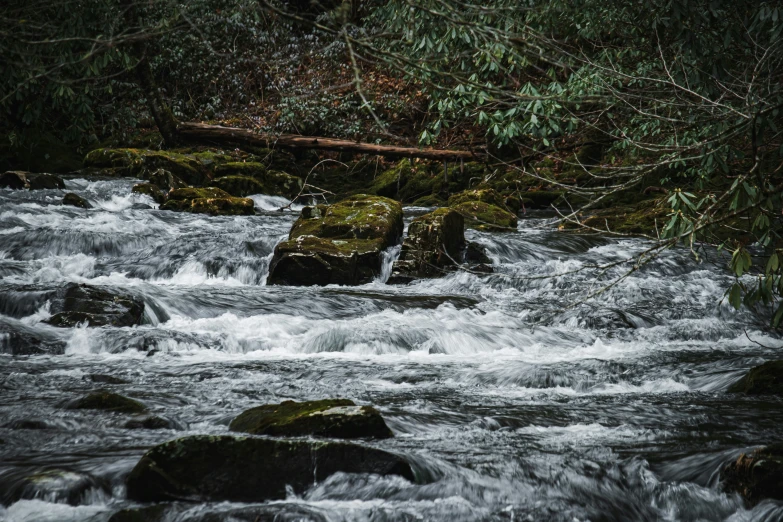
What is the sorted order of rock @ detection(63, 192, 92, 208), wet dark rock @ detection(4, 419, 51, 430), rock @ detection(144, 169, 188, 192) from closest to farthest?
wet dark rock @ detection(4, 419, 51, 430) → rock @ detection(63, 192, 92, 208) → rock @ detection(144, 169, 188, 192)

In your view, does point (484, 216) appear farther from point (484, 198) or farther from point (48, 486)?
point (48, 486)

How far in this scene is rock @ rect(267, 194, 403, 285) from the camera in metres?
9.66

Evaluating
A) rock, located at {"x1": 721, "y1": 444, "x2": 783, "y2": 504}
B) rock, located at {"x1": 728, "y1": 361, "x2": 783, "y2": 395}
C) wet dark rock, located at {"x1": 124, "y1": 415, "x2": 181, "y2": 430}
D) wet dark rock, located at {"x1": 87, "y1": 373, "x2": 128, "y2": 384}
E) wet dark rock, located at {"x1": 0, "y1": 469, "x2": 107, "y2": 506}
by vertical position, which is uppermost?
rock, located at {"x1": 721, "y1": 444, "x2": 783, "y2": 504}

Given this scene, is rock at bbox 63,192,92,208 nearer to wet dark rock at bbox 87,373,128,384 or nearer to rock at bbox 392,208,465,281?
rock at bbox 392,208,465,281

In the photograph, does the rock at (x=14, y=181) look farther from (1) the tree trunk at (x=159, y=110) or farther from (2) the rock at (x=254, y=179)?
(1) the tree trunk at (x=159, y=110)

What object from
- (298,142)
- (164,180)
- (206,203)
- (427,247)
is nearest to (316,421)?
(427,247)

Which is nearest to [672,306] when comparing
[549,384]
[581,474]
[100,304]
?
[549,384]

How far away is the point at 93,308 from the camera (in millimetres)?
7301

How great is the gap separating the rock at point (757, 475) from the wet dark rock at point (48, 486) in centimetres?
315

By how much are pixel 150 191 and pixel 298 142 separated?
4.14 metres

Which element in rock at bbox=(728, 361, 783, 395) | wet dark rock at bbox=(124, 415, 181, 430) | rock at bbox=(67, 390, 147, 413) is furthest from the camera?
rock at bbox=(728, 361, 783, 395)

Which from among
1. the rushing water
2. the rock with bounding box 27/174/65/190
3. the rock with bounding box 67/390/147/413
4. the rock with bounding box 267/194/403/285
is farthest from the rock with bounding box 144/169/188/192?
the rock with bounding box 67/390/147/413

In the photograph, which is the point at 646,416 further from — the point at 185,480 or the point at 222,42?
the point at 222,42

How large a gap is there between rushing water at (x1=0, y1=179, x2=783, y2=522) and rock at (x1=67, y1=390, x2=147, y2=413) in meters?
0.11
